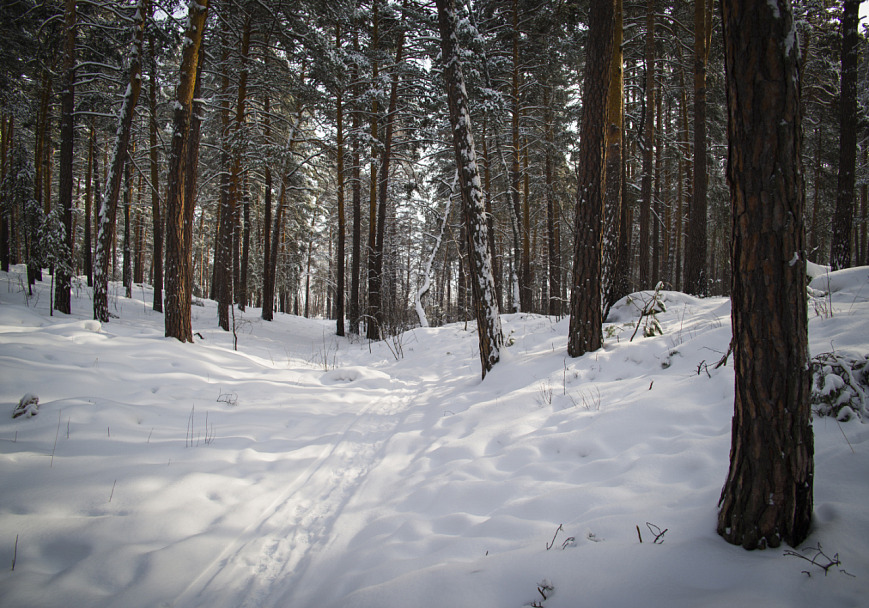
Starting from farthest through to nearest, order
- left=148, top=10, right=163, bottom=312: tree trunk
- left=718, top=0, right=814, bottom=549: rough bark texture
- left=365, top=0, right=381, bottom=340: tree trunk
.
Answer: left=365, top=0, right=381, bottom=340: tree trunk < left=148, top=10, right=163, bottom=312: tree trunk < left=718, top=0, right=814, bottom=549: rough bark texture

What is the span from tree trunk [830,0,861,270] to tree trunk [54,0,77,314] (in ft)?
62.6

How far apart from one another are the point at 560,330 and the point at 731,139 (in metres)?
6.01

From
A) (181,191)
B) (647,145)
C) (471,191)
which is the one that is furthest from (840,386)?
(647,145)

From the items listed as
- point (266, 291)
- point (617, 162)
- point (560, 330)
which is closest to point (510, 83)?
point (617, 162)

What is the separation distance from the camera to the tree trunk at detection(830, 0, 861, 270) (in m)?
8.37

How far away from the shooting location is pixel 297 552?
7.20 feet

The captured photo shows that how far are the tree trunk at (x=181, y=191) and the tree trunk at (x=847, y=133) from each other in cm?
1461

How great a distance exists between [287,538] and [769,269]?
10.4 ft

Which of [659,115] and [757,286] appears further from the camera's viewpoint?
[659,115]

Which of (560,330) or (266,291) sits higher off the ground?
(266,291)

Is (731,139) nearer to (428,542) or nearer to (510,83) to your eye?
(428,542)

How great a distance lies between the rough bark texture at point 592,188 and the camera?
A: 193 inches

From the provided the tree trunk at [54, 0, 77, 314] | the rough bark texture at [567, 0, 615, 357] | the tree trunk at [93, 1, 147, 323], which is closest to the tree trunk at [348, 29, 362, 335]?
the tree trunk at [93, 1, 147, 323]

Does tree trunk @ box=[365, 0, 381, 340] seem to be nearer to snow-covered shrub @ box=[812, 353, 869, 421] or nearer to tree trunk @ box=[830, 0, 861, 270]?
snow-covered shrub @ box=[812, 353, 869, 421]
